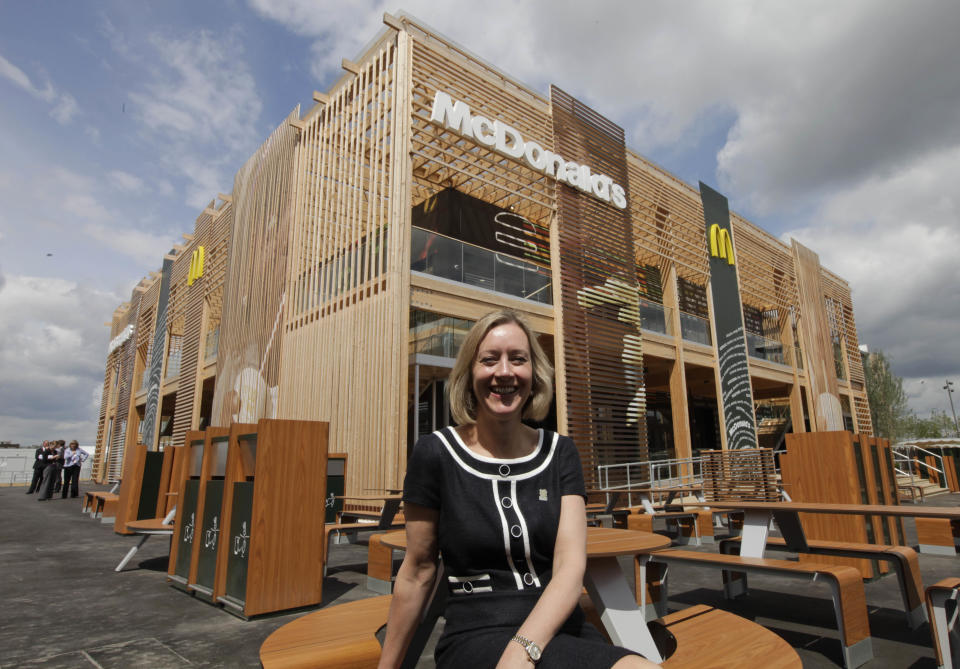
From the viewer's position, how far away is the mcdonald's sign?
1880 centimetres

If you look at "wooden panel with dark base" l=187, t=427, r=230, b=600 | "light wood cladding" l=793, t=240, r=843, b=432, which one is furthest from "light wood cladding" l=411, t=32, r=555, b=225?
"light wood cladding" l=793, t=240, r=843, b=432

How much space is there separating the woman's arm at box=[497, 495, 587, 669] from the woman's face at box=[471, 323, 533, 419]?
0.97 ft

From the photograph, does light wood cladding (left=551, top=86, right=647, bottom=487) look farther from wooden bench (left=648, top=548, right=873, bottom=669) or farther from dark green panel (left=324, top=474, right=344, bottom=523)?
wooden bench (left=648, top=548, right=873, bottom=669)

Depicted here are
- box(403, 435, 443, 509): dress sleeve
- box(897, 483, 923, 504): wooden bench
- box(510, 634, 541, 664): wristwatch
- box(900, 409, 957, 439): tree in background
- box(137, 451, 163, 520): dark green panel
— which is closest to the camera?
box(510, 634, 541, 664): wristwatch

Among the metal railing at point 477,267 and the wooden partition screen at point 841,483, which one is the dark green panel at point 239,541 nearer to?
the wooden partition screen at point 841,483

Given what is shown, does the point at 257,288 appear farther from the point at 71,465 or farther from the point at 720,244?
the point at 720,244

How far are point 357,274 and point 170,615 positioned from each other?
6759 mm

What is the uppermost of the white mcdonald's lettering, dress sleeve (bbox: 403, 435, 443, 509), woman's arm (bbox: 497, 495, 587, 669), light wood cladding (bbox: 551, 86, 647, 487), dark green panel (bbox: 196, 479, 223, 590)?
the white mcdonald's lettering

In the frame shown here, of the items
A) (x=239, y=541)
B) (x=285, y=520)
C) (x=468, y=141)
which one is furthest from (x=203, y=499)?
(x=468, y=141)

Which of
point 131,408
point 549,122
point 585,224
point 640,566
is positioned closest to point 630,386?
point 585,224

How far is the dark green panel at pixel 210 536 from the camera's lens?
423cm

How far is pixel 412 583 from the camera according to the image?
4.38ft

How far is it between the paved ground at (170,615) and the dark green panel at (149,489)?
55.9 inches

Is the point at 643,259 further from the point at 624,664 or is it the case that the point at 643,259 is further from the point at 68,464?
the point at 68,464
